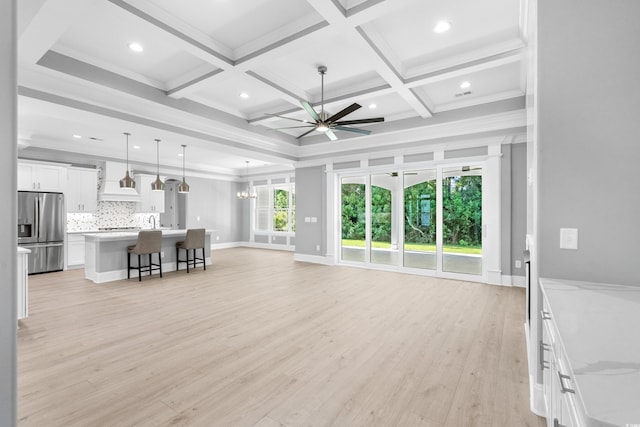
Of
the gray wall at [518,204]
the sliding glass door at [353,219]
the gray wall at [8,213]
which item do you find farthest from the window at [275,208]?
the gray wall at [8,213]

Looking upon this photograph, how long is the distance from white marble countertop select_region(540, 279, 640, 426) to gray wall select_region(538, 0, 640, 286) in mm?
205

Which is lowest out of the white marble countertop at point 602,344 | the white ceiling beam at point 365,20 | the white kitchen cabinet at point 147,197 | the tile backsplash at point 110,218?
the white marble countertop at point 602,344

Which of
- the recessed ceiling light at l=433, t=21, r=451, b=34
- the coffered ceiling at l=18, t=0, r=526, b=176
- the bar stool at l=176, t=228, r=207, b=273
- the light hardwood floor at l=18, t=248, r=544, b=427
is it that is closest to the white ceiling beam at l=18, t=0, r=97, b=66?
the coffered ceiling at l=18, t=0, r=526, b=176

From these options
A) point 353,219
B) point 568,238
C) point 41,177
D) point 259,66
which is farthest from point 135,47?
point 353,219

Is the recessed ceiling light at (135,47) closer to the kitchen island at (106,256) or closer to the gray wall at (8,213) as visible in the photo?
the gray wall at (8,213)

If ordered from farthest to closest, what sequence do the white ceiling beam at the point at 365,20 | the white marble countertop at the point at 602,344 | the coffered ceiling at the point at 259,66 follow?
the coffered ceiling at the point at 259,66 → the white ceiling beam at the point at 365,20 → the white marble countertop at the point at 602,344

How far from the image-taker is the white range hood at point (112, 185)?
306 inches

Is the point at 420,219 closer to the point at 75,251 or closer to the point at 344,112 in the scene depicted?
the point at 344,112

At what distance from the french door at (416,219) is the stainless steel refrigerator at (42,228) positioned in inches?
251

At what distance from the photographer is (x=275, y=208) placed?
35.8ft

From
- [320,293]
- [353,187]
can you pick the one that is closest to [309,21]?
[320,293]

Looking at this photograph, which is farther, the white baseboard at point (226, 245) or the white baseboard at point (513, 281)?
the white baseboard at point (226, 245)

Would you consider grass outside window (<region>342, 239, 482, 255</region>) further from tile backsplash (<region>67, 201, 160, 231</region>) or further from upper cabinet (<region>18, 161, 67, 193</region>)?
upper cabinet (<region>18, 161, 67, 193</region>)

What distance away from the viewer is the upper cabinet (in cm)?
627
